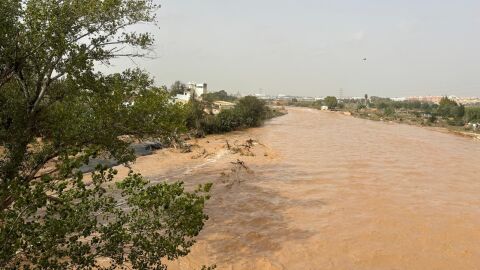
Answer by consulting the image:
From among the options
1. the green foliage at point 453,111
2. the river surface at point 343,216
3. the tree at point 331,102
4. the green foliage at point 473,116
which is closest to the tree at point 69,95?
the river surface at point 343,216

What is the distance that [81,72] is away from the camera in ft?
34.1

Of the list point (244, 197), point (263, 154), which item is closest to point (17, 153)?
point (244, 197)

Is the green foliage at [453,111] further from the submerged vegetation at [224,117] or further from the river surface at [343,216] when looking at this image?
the river surface at [343,216]

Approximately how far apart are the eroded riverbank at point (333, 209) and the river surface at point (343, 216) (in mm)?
38

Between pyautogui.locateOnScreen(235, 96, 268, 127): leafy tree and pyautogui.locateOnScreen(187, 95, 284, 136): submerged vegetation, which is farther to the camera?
pyautogui.locateOnScreen(235, 96, 268, 127): leafy tree

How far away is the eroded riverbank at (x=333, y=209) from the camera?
12.6 m

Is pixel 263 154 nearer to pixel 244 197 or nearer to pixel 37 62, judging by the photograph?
pixel 244 197

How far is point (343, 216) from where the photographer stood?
16500 millimetres

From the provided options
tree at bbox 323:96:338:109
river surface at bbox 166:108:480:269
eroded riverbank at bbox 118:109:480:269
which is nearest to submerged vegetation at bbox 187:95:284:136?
eroded riverbank at bbox 118:109:480:269

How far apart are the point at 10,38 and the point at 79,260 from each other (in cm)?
613

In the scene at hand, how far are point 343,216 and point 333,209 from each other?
936 mm

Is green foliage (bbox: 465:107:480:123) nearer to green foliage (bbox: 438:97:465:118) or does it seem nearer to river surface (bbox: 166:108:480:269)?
green foliage (bbox: 438:97:465:118)

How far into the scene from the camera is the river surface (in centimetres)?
1251

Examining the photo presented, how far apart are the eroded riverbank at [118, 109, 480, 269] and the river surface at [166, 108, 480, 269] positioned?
0.12 ft
